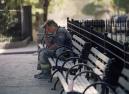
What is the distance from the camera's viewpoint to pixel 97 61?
9055mm

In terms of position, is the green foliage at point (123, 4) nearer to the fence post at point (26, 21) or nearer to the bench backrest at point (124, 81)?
the fence post at point (26, 21)

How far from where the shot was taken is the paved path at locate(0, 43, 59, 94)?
1100cm

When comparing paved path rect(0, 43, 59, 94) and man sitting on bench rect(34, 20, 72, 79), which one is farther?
man sitting on bench rect(34, 20, 72, 79)

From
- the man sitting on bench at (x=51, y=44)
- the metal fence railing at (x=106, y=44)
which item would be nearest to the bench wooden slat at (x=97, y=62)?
the metal fence railing at (x=106, y=44)

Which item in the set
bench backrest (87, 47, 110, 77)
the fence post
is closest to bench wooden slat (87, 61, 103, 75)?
bench backrest (87, 47, 110, 77)

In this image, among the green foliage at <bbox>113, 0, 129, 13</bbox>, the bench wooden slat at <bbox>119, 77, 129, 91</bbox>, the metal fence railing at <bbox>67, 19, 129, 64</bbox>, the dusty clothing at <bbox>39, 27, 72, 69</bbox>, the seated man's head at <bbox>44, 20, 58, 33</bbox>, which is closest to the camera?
the bench wooden slat at <bbox>119, 77, 129, 91</bbox>

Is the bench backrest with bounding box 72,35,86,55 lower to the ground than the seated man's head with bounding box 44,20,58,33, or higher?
lower

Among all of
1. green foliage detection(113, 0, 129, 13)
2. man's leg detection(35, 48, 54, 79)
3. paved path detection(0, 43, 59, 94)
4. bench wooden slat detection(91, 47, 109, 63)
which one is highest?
bench wooden slat detection(91, 47, 109, 63)

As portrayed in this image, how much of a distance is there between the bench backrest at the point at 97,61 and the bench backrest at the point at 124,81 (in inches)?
20.4

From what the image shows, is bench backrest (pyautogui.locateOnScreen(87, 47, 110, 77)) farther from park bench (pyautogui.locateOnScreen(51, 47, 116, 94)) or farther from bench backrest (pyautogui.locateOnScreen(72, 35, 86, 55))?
bench backrest (pyautogui.locateOnScreen(72, 35, 86, 55))

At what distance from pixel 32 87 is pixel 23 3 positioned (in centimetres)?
1382

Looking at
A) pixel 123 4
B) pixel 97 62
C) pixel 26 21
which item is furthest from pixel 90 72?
pixel 123 4

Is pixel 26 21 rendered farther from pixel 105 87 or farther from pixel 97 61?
pixel 105 87

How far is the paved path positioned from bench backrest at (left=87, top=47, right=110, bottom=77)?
1.28 m
